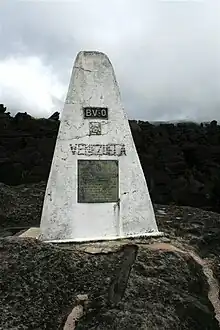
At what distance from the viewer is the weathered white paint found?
25.1 ft

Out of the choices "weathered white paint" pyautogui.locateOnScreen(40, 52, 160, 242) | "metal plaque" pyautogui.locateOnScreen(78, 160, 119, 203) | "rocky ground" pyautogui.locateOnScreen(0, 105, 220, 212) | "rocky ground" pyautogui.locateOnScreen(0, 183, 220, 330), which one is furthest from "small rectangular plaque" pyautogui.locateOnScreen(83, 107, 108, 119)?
"rocky ground" pyautogui.locateOnScreen(0, 105, 220, 212)

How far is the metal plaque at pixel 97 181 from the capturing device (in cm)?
772

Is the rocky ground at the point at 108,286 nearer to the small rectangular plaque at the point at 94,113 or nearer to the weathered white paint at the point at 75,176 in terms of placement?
the weathered white paint at the point at 75,176

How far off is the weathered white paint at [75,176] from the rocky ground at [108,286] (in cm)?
30

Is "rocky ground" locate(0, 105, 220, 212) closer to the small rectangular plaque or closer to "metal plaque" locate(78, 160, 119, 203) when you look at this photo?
"metal plaque" locate(78, 160, 119, 203)

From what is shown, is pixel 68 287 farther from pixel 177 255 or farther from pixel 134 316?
pixel 177 255

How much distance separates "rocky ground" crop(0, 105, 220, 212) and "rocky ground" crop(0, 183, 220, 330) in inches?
416

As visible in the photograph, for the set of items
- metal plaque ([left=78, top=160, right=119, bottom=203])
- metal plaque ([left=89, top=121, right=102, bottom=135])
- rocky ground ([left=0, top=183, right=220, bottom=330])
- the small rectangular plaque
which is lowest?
rocky ground ([left=0, top=183, right=220, bottom=330])

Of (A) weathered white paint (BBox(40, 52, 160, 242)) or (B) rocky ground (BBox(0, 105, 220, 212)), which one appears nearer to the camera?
(A) weathered white paint (BBox(40, 52, 160, 242))

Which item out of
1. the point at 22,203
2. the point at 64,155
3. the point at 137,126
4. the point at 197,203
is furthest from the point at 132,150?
the point at 137,126

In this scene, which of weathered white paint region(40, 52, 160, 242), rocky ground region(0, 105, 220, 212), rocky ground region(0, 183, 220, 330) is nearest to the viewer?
rocky ground region(0, 183, 220, 330)

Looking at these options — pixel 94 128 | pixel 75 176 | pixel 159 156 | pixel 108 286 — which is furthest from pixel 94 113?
pixel 159 156

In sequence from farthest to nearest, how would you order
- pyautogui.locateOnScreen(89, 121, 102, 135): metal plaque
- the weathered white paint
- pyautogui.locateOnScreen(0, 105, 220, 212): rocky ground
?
pyautogui.locateOnScreen(0, 105, 220, 212): rocky ground < pyautogui.locateOnScreen(89, 121, 102, 135): metal plaque < the weathered white paint

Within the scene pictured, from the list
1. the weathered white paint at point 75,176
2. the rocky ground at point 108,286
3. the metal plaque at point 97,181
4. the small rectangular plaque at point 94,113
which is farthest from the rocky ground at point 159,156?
the rocky ground at point 108,286
